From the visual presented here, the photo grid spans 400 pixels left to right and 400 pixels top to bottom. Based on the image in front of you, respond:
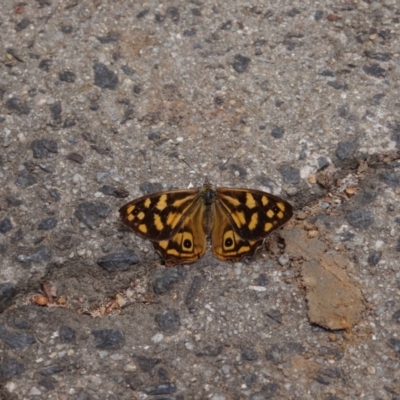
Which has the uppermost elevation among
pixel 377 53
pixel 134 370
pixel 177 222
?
pixel 377 53

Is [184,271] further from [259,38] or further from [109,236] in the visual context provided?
[259,38]

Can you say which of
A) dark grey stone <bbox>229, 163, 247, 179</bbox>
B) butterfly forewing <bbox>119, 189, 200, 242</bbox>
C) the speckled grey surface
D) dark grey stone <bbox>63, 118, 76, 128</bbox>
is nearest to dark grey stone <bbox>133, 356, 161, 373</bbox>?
the speckled grey surface

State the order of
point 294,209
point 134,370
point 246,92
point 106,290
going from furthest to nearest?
1. point 246,92
2. point 294,209
3. point 106,290
4. point 134,370

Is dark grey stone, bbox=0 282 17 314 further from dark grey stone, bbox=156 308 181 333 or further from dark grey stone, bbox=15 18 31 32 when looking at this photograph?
dark grey stone, bbox=15 18 31 32

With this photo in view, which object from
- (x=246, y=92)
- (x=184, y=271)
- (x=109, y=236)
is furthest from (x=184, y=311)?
(x=246, y=92)

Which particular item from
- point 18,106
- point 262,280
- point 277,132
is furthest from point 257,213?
point 18,106

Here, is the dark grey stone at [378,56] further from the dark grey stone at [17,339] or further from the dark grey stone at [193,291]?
the dark grey stone at [17,339]

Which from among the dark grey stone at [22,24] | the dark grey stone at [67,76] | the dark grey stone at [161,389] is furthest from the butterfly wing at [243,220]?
the dark grey stone at [22,24]

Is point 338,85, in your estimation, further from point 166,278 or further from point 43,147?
point 43,147
